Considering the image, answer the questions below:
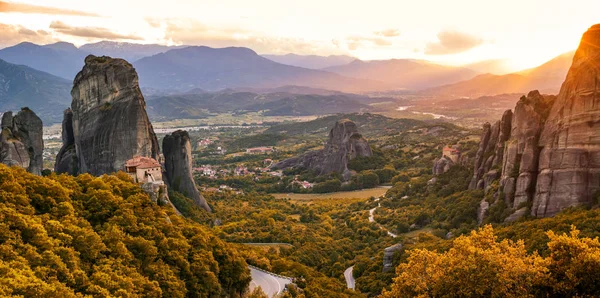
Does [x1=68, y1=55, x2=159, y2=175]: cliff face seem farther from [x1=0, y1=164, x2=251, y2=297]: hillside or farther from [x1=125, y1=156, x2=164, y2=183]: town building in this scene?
→ [x1=0, y1=164, x2=251, y2=297]: hillside

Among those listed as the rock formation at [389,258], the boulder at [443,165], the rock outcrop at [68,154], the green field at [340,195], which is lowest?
the green field at [340,195]

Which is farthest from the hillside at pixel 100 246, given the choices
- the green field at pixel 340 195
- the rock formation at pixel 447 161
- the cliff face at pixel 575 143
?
the green field at pixel 340 195

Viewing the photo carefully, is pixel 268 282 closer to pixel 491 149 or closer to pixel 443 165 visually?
pixel 491 149

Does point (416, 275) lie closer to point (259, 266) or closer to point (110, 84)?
point (259, 266)

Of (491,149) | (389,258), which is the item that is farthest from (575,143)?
(389,258)

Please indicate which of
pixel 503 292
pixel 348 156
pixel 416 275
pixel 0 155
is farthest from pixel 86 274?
pixel 348 156

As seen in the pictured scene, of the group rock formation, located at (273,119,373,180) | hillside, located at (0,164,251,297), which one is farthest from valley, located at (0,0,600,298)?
rock formation, located at (273,119,373,180)

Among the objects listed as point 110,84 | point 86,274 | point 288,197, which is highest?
point 110,84

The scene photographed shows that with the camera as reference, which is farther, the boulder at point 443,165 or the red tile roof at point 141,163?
the boulder at point 443,165

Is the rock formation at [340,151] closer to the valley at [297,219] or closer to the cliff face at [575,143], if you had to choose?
the valley at [297,219]
